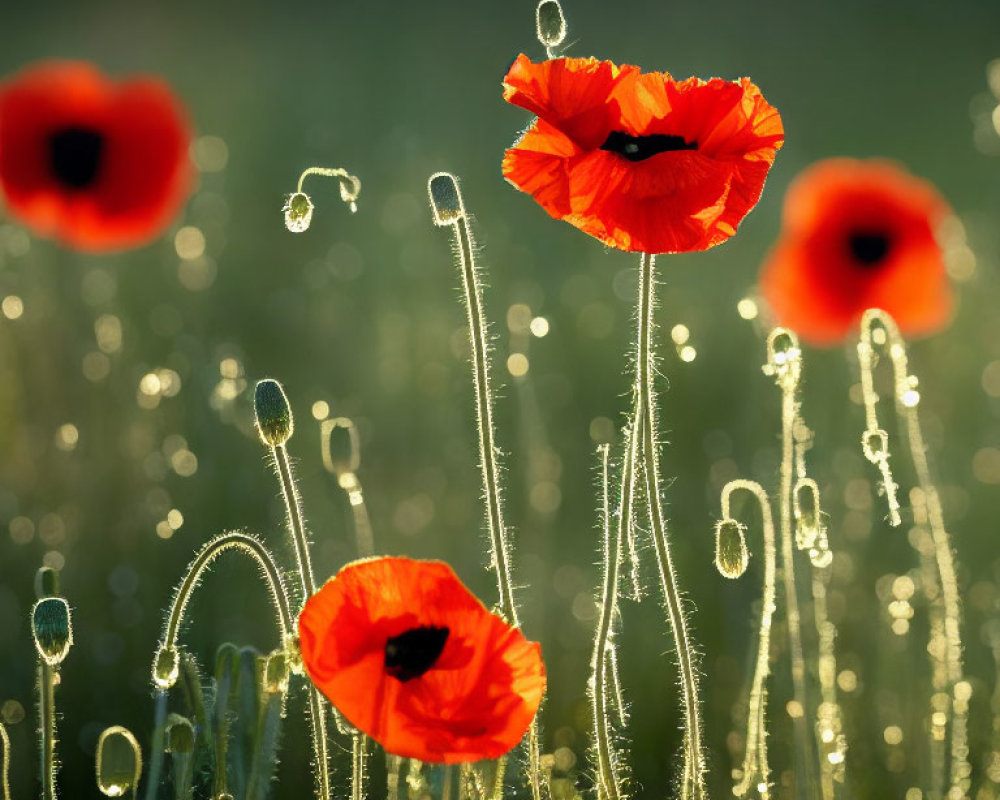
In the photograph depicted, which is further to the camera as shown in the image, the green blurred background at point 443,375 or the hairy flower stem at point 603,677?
the green blurred background at point 443,375

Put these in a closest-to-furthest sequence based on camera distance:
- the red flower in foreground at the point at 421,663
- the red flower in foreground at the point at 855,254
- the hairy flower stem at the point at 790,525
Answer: the red flower in foreground at the point at 421,663 < the hairy flower stem at the point at 790,525 < the red flower in foreground at the point at 855,254

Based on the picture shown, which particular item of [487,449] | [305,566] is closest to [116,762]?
[305,566]

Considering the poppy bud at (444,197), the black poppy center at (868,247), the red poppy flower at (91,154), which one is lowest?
the poppy bud at (444,197)

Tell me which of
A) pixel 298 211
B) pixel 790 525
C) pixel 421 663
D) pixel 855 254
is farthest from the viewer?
pixel 855 254

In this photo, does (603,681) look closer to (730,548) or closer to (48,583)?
(730,548)

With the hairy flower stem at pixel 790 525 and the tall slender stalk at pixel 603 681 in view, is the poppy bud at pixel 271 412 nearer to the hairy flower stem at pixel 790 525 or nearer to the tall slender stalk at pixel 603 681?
the tall slender stalk at pixel 603 681

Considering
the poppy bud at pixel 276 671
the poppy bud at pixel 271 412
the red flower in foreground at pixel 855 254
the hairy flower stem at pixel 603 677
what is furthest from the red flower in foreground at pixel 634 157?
the red flower in foreground at pixel 855 254
